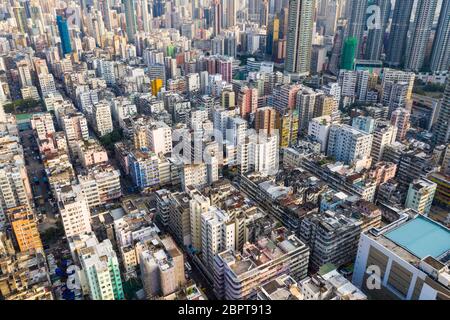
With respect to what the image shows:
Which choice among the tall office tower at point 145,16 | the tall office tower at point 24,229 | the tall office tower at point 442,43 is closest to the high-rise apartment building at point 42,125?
the tall office tower at point 24,229

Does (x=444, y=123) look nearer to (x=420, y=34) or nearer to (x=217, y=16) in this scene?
(x=420, y=34)

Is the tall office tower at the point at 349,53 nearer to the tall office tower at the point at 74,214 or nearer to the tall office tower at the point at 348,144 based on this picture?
the tall office tower at the point at 348,144

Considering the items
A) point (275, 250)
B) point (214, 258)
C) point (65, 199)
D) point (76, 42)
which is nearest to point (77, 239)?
point (65, 199)

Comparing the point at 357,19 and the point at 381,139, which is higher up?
the point at 357,19

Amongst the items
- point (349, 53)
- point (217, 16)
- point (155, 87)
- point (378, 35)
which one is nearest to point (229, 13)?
point (217, 16)

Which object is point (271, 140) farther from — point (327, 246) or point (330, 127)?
point (327, 246)

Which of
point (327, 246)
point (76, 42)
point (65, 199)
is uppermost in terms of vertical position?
point (76, 42)
